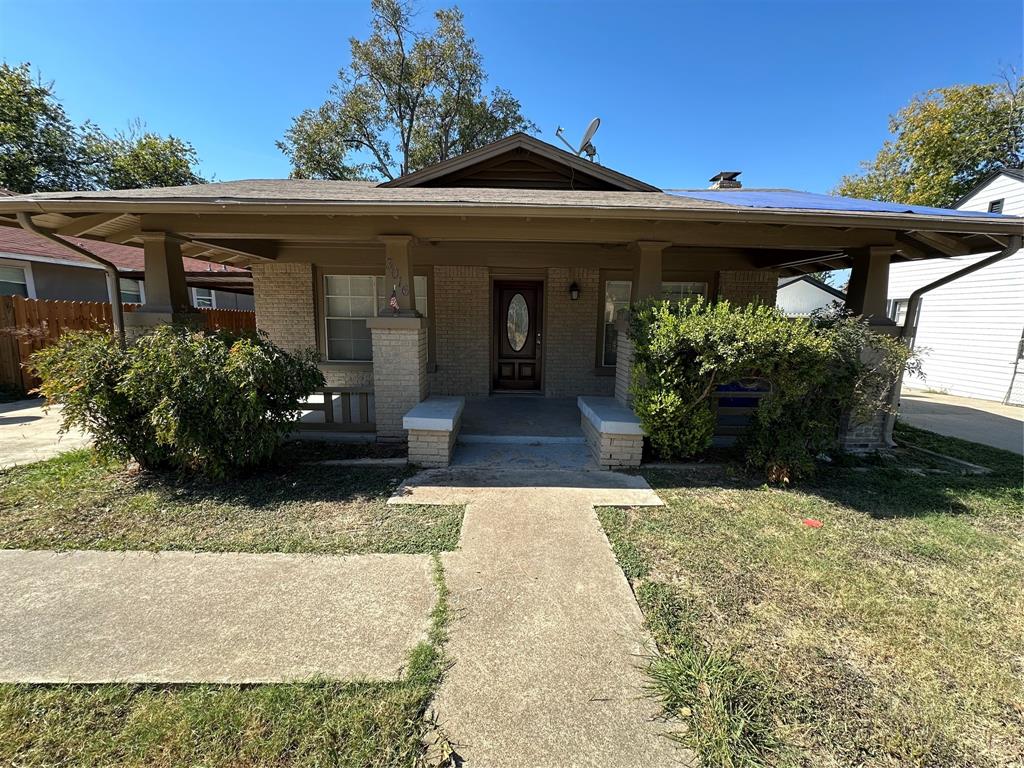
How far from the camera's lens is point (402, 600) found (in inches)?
99.5

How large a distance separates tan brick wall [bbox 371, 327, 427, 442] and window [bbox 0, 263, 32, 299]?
11.5m

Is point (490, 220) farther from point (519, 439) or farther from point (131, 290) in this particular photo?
point (131, 290)

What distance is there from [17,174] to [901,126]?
41.4 m

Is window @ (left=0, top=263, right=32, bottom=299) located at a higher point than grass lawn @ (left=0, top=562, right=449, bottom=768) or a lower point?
higher

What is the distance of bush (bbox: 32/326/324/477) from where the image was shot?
13.0 feet

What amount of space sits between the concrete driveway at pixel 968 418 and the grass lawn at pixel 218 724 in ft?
27.9

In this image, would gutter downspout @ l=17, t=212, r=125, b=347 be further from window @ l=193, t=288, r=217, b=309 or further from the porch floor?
window @ l=193, t=288, r=217, b=309

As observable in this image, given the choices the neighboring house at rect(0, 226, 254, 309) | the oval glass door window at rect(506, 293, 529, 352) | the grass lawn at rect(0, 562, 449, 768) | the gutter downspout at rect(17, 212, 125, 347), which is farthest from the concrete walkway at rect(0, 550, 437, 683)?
the neighboring house at rect(0, 226, 254, 309)

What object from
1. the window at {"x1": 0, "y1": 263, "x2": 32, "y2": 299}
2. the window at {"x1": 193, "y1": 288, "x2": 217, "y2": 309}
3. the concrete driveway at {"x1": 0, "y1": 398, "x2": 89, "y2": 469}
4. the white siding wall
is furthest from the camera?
the window at {"x1": 193, "y1": 288, "x2": 217, "y2": 309}

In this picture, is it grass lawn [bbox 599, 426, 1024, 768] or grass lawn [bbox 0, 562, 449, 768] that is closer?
grass lawn [bbox 0, 562, 449, 768]

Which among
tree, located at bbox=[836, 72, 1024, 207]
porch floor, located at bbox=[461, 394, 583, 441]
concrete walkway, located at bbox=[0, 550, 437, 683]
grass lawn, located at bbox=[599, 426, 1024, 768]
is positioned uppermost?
tree, located at bbox=[836, 72, 1024, 207]

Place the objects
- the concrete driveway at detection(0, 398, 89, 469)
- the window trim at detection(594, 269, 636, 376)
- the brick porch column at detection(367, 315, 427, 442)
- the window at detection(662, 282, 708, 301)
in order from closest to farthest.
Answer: the concrete driveway at detection(0, 398, 89, 469), the brick porch column at detection(367, 315, 427, 442), the window trim at detection(594, 269, 636, 376), the window at detection(662, 282, 708, 301)

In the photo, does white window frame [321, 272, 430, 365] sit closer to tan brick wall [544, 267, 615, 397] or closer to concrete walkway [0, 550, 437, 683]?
tan brick wall [544, 267, 615, 397]

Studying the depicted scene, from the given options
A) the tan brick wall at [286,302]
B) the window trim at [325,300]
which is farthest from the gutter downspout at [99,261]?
the window trim at [325,300]
